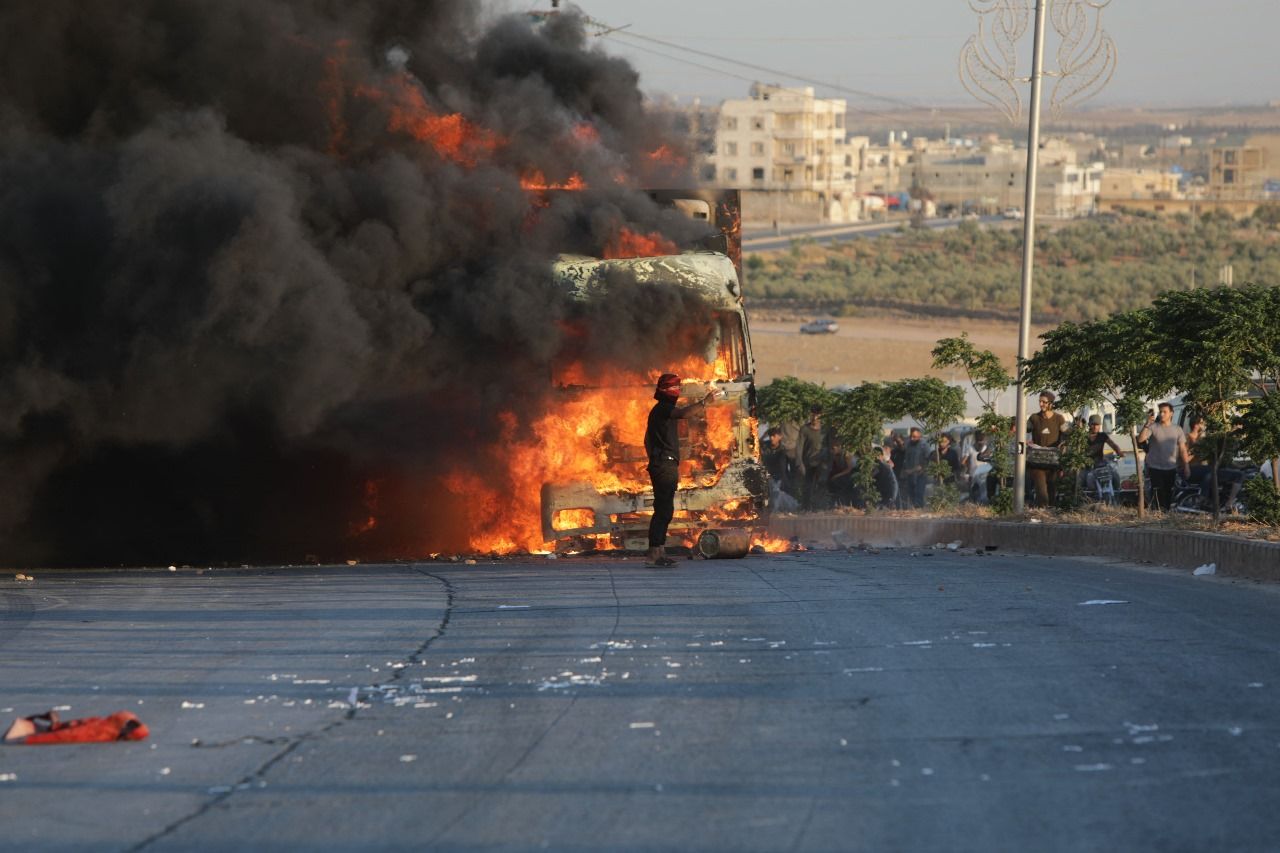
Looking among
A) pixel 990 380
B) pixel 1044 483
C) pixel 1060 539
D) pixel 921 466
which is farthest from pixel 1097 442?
pixel 921 466

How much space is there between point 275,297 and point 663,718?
1053 cm

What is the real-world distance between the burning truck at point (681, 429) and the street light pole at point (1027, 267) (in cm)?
470

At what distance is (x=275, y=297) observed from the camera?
1747 cm

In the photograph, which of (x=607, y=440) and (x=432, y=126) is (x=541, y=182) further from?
(x=607, y=440)

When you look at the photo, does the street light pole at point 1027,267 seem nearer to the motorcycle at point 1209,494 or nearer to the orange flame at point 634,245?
the motorcycle at point 1209,494

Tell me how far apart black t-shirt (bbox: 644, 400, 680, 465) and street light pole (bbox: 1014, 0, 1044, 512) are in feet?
21.0

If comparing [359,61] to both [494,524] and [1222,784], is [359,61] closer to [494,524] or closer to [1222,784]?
[494,524]

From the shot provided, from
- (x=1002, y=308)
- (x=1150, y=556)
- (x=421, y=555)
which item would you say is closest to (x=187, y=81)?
(x=421, y=555)

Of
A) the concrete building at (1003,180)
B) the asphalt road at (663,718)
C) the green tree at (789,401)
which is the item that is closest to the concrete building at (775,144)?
the concrete building at (1003,180)

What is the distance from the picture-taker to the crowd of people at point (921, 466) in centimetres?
2119

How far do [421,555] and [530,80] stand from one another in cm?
731

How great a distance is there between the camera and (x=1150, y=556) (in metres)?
16.5

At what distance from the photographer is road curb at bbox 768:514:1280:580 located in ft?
48.0

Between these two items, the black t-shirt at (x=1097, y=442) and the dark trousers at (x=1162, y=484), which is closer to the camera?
the dark trousers at (x=1162, y=484)
